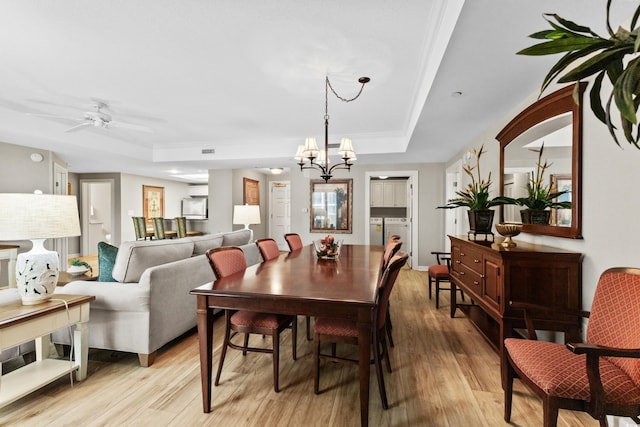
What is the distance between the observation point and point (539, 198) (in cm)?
239

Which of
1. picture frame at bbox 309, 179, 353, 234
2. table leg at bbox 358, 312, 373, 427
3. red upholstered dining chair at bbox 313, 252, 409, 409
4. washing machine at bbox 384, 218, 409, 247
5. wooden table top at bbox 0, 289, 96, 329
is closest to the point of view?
table leg at bbox 358, 312, 373, 427

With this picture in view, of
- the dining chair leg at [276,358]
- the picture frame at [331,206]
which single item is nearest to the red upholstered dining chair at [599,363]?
the dining chair leg at [276,358]

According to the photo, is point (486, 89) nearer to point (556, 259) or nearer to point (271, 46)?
point (556, 259)

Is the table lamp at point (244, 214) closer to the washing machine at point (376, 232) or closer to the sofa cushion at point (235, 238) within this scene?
the sofa cushion at point (235, 238)

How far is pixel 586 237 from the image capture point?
1.96 m

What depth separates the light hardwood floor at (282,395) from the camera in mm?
1714

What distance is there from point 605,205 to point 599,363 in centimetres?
94

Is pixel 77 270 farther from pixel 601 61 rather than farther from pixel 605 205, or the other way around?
pixel 605 205

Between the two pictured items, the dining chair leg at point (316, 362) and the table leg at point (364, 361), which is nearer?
the table leg at point (364, 361)

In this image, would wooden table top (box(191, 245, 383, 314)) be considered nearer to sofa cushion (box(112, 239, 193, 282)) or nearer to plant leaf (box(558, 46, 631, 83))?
sofa cushion (box(112, 239, 193, 282))

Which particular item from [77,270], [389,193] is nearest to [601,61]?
[77,270]

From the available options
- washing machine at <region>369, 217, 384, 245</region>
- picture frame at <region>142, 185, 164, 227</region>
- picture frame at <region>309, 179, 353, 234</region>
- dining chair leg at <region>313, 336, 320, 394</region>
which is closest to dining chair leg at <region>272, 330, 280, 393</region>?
dining chair leg at <region>313, 336, 320, 394</region>

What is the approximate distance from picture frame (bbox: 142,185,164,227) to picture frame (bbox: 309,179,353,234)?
4981 mm

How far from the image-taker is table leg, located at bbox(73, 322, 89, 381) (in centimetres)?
205
